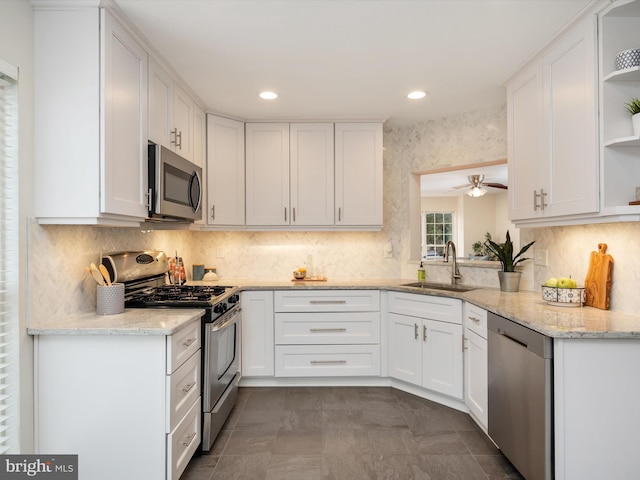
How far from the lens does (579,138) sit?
6.61 feet

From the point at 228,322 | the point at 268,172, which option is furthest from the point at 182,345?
the point at 268,172

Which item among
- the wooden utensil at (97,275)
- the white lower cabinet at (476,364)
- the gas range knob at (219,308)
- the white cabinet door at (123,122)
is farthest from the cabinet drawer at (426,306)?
the wooden utensil at (97,275)

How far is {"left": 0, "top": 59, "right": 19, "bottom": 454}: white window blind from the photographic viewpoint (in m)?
1.69

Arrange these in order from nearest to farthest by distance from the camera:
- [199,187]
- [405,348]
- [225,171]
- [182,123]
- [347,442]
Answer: [347,442], [182,123], [199,187], [405,348], [225,171]

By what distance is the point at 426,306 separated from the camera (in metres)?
3.09

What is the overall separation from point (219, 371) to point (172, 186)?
1248mm

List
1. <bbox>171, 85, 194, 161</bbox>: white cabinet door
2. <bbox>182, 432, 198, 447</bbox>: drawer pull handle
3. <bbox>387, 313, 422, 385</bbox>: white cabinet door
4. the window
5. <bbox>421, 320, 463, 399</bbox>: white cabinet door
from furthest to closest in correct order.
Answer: the window
<bbox>387, 313, 422, 385</bbox>: white cabinet door
<bbox>421, 320, 463, 399</bbox>: white cabinet door
<bbox>171, 85, 194, 161</bbox>: white cabinet door
<bbox>182, 432, 198, 447</bbox>: drawer pull handle

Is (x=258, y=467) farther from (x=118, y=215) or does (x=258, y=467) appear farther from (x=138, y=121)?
(x=138, y=121)

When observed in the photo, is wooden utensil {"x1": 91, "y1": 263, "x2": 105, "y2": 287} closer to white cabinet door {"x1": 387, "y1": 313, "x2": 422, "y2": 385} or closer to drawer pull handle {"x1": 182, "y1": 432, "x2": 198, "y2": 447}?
drawer pull handle {"x1": 182, "y1": 432, "x2": 198, "y2": 447}

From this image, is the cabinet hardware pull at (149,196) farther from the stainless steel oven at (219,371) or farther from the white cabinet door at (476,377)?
the white cabinet door at (476,377)

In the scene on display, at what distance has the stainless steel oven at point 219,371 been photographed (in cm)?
234

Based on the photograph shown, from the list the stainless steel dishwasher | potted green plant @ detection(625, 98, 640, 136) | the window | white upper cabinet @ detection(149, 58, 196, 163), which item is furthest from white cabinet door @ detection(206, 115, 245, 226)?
the window

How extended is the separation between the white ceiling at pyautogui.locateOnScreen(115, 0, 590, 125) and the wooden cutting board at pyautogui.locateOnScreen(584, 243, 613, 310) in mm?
1294

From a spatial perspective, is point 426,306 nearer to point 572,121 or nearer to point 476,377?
point 476,377
